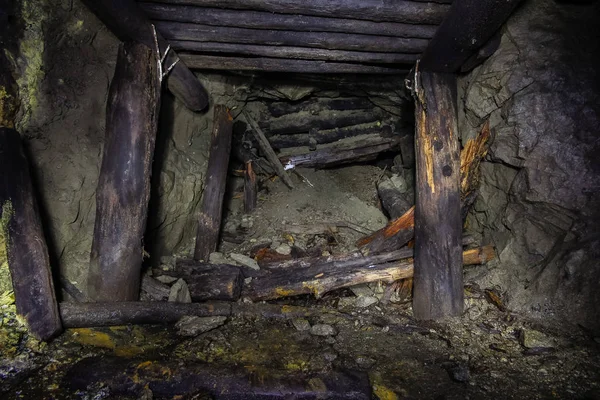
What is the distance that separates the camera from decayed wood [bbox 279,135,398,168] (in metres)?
5.74

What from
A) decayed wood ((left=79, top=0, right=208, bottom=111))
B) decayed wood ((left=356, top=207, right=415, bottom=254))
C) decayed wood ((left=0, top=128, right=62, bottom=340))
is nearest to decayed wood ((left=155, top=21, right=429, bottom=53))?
decayed wood ((left=79, top=0, right=208, bottom=111))

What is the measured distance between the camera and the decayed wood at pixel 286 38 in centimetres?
291

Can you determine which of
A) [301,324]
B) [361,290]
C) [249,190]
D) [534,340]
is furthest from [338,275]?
[249,190]

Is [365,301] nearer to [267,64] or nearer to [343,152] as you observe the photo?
[267,64]

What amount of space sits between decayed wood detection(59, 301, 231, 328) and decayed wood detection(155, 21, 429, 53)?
2.09m

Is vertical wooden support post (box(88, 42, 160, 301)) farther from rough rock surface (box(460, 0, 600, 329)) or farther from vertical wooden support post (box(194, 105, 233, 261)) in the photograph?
rough rock surface (box(460, 0, 600, 329))

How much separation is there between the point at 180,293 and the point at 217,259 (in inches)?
30.4

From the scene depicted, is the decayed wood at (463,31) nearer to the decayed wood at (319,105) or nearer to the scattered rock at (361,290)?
the scattered rock at (361,290)

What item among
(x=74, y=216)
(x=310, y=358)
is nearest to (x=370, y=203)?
(x=310, y=358)

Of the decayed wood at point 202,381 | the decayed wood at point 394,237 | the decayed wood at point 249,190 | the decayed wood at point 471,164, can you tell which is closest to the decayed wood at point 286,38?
the decayed wood at point 471,164

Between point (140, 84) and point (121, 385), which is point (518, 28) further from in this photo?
point (121, 385)

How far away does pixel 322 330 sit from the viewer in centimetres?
274

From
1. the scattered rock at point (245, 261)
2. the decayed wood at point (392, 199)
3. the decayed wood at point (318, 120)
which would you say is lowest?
the scattered rock at point (245, 261)

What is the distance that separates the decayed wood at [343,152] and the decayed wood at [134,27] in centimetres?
242
